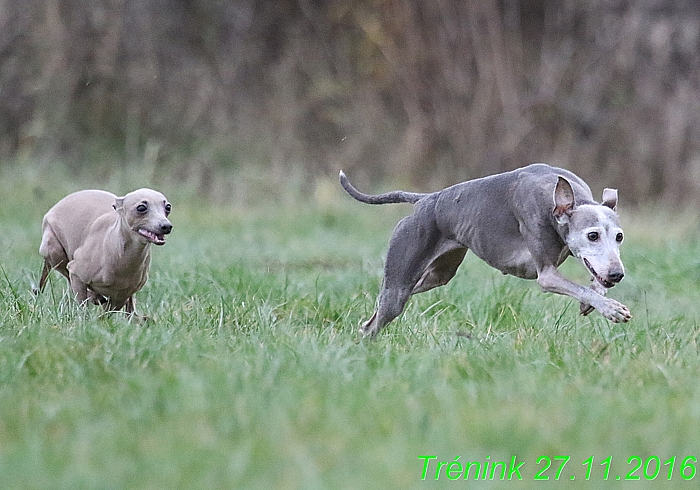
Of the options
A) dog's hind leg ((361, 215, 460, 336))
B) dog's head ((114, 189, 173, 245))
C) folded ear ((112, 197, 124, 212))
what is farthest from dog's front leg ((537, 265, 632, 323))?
folded ear ((112, 197, 124, 212))

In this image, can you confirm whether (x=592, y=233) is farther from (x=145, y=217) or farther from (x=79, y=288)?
(x=79, y=288)

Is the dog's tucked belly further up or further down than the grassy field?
further up

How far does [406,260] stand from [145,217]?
128 cm

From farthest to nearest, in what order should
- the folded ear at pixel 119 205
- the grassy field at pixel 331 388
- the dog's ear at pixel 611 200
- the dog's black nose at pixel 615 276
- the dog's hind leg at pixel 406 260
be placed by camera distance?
the folded ear at pixel 119 205 < the dog's hind leg at pixel 406 260 < the dog's ear at pixel 611 200 < the dog's black nose at pixel 615 276 < the grassy field at pixel 331 388

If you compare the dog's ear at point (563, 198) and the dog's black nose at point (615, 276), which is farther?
the dog's ear at point (563, 198)

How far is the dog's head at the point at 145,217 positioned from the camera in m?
5.14

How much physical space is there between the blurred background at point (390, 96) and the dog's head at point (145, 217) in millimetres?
7065

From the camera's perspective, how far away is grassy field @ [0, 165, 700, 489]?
113 inches

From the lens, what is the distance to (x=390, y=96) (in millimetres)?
13508

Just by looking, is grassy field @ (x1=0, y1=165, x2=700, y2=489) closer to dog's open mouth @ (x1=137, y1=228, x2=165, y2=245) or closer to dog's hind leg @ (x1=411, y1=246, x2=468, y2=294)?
dog's hind leg @ (x1=411, y1=246, x2=468, y2=294)

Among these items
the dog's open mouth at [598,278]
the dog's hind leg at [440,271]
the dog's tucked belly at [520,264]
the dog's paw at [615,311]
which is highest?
the dog's open mouth at [598,278]

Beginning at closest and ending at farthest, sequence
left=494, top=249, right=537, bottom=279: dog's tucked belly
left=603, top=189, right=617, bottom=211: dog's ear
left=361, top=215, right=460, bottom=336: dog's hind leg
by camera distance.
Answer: left=603, top=189, right=617, bottom=211: dog's ear
left=494, top=249, right=537, bottom=279: dog's tucked belly
left=361, top=215, right=460, bottom=336: dog's hind leg

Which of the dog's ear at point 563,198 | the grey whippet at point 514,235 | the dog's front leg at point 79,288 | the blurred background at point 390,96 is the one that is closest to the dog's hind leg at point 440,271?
the grey whippet at point 514,235

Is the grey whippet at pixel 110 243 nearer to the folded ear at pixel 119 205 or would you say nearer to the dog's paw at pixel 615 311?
the folded ear at pixel 119 205
